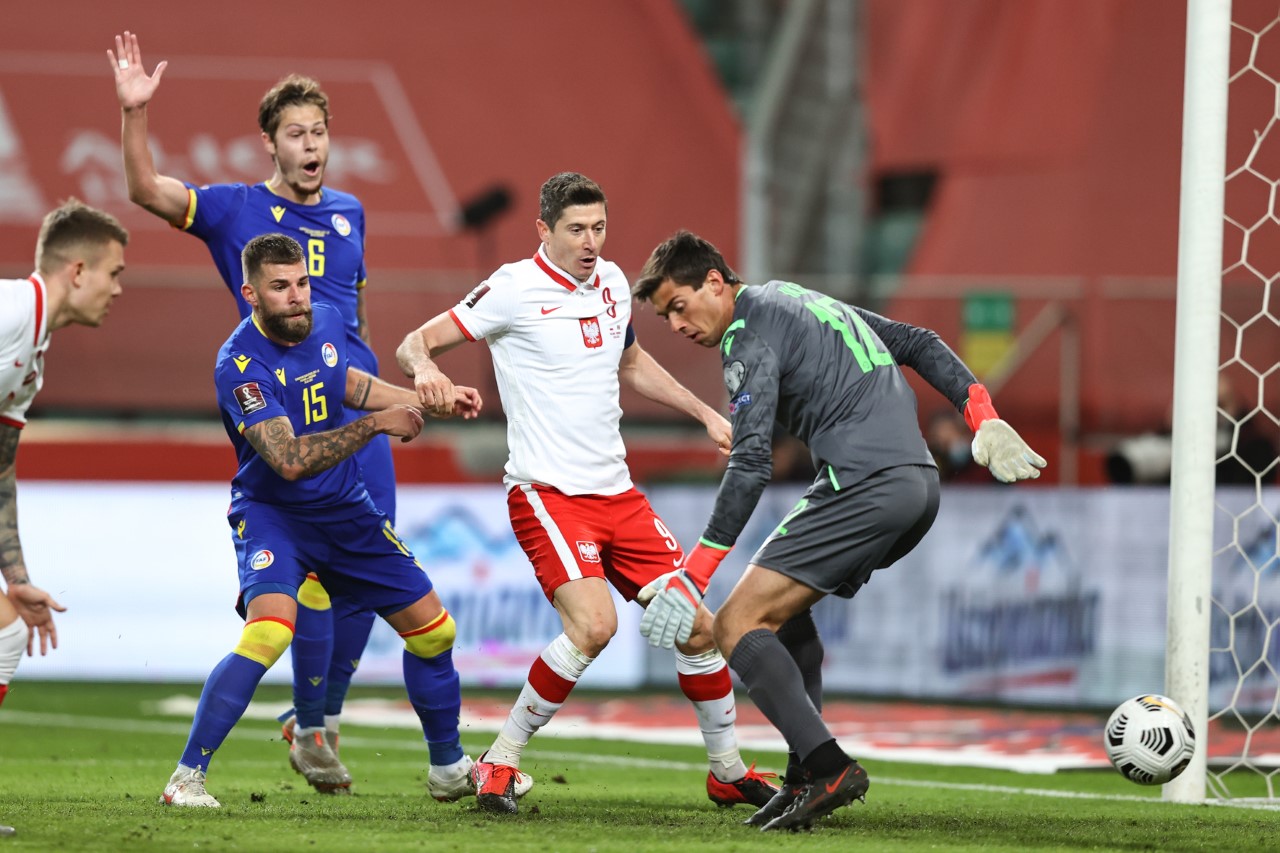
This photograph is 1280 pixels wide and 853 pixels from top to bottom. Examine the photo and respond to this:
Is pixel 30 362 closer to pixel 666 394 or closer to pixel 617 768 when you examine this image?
pixel 666 394

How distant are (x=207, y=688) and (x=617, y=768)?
3.06 m

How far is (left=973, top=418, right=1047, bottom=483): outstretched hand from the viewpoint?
612 cm

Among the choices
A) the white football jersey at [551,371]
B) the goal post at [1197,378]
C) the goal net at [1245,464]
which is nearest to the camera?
the white football jersey at [551,371]

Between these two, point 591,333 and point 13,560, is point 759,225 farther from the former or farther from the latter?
point 13,560

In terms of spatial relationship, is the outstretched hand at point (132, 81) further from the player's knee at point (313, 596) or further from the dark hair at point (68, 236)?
the player's knee at point (313, 596)

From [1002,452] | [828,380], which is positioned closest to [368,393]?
[828,380]

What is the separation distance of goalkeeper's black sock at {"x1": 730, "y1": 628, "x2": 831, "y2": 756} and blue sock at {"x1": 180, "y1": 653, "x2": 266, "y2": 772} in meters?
1.80

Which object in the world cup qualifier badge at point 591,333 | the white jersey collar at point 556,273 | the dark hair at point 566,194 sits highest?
the dark hair at point 566,194

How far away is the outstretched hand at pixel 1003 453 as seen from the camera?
20.1 feet

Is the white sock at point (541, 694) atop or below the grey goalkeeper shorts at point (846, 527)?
below

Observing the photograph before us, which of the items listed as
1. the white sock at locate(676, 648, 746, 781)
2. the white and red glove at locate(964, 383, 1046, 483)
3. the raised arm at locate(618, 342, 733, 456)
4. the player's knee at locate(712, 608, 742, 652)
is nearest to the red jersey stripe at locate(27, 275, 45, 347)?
the raised arm at locate(618, 342, 733, 456)

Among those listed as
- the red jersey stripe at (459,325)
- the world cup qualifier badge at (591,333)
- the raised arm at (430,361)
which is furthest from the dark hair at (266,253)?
the world cup qualifier badge at (591,333)

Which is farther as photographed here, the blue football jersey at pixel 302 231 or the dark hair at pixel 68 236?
the blue football jersey at pixel 302 231

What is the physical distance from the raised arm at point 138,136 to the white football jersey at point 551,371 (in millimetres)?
1365
